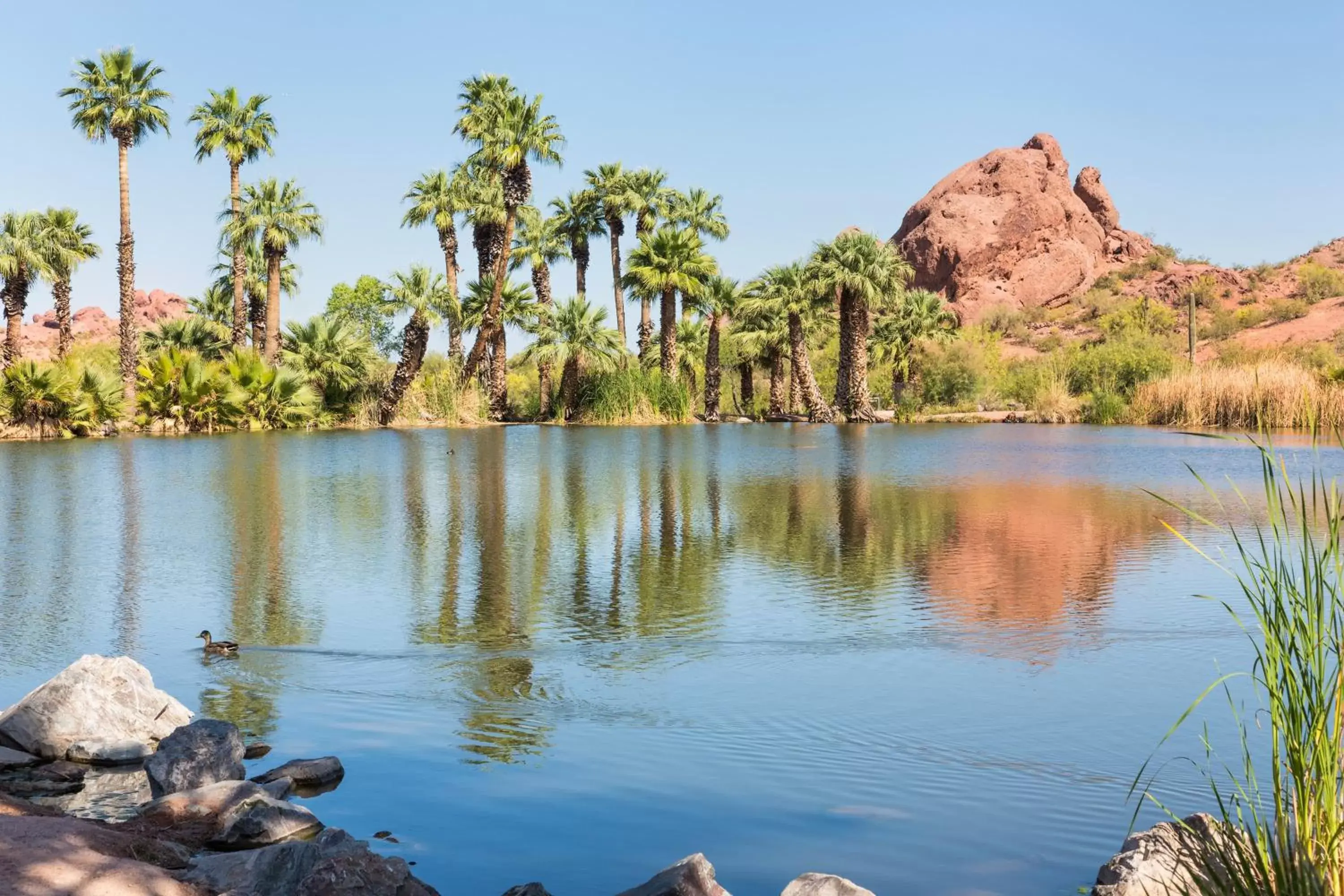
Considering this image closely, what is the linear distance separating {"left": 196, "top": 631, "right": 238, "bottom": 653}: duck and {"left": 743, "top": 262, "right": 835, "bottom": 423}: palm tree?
45.6m

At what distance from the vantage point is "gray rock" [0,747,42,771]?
608 cm

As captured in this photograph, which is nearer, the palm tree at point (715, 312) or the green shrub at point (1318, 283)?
the palm tree at point (715, 312)

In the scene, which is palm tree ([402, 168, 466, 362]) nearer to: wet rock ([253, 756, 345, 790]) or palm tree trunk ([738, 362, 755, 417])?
palm tree trunk ([738, 362, 755, 417])

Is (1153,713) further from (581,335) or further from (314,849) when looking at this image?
(581,335)

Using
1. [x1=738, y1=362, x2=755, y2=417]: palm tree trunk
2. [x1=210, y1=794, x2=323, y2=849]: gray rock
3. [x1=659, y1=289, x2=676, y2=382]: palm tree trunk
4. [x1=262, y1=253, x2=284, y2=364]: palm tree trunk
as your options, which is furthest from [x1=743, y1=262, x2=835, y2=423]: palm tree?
[x1=210, y1=794, x2=323, y2=849]: gray rock

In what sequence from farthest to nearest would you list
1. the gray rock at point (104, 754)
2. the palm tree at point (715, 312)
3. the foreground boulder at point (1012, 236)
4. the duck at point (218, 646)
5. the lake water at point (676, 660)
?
the foreground boulder at point (1012, 236) → the palm tree at point (715, 312) → the duck at point (218, 646) → the gray rock at point (104, 754) → the lake water at point (676, 660)

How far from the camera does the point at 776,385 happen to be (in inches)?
2336

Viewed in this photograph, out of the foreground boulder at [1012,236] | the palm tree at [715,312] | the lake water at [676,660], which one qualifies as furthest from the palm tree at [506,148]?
the foreground boulder at [1012,236]

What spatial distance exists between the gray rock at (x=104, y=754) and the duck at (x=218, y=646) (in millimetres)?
2154

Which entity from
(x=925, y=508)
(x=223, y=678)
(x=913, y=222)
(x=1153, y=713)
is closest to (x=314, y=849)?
(x=223, y=678)

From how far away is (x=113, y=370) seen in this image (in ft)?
152

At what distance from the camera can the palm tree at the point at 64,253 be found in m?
50.7

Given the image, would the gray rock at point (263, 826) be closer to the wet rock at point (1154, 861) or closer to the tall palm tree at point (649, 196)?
the wet rock at point (1154, 861)

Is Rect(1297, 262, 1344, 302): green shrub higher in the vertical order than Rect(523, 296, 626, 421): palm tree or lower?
higher
